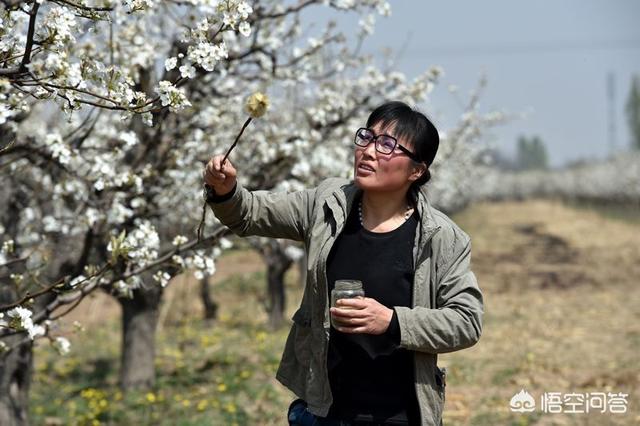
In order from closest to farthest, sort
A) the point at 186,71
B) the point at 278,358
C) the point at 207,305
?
the point at 186,71 → the point at 278,358 → the point at 207,305

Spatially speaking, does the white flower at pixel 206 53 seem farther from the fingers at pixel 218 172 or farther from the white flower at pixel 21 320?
the white flower at pixel 21 320

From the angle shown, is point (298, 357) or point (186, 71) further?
point (298, 357)

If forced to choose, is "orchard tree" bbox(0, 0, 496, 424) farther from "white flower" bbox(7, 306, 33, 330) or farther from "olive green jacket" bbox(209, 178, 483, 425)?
"olive green jacket" bbox(209, 178, 483, 425)

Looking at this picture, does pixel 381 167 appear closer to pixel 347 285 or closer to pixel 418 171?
pixel 418 171

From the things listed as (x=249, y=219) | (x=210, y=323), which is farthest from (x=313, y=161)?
(x=210, y=323)

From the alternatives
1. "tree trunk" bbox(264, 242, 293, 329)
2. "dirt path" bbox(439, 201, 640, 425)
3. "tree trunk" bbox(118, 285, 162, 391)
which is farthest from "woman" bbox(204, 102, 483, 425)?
"tree trunk" bbox(264, 242, 293, 329)

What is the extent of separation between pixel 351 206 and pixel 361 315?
0.44 metres

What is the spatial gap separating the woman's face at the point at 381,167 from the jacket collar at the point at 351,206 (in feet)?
0.31

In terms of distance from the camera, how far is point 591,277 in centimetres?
1576

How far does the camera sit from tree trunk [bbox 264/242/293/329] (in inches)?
390

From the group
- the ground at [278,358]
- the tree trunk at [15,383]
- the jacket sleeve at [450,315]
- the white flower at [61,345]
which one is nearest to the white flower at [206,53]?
the jacket sleeve at [450,315]

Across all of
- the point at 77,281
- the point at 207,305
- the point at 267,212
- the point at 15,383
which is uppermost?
the point at 207,305

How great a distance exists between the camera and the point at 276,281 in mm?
10117

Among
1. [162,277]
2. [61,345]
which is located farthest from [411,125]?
[61,345]
